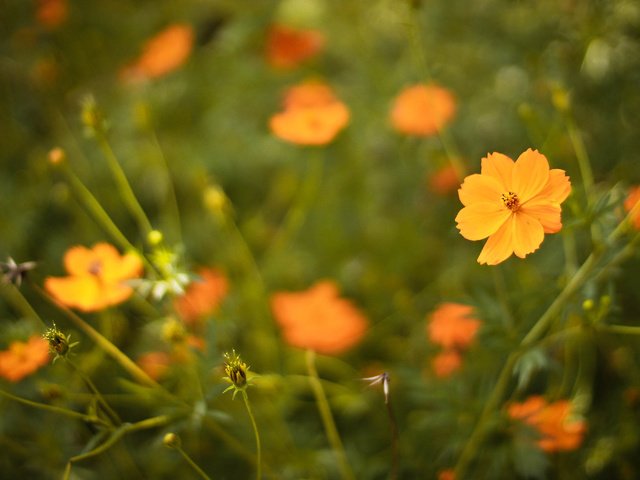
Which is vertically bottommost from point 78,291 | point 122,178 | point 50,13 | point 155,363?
point 155,363

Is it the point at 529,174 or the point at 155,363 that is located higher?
the point at 529,174

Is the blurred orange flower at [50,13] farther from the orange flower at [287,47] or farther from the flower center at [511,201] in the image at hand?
the flower center at [511,201]

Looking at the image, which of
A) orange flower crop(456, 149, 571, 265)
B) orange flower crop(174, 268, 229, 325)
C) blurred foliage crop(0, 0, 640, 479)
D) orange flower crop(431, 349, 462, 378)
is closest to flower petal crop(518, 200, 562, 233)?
orange flower crop(456, 149, 571, 265)

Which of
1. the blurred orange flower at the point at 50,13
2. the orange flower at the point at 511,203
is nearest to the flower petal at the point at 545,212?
the orange flower at the point at 511,203

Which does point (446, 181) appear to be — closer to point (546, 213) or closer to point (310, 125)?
point (310, 125)

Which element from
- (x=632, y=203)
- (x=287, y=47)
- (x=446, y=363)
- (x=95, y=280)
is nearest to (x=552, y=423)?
(x=446, y=363)

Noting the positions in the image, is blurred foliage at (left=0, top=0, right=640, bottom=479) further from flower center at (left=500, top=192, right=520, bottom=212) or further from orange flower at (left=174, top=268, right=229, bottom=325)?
flower center at (left=500, top=192, right=520, bottom=212)

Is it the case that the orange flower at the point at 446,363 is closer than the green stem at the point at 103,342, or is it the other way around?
the green stem at the point at 103,342

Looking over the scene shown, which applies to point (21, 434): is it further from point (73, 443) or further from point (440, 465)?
point (440, 465)

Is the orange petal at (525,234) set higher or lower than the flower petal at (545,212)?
lower
